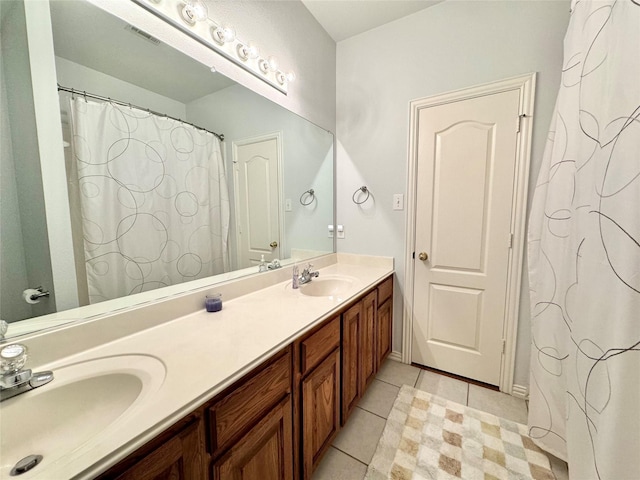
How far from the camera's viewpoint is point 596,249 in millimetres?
831

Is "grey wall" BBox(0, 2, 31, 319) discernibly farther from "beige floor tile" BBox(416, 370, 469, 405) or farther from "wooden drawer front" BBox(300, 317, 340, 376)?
"beige floor tile" BBox(416, 370, 469, 405)

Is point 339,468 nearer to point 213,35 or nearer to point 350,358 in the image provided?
point 350,358

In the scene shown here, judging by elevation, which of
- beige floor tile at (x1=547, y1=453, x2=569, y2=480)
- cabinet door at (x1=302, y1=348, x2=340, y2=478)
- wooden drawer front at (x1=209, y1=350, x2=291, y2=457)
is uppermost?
wooden drawer front at (x1=209, y1=350, x2=291, y2=457)

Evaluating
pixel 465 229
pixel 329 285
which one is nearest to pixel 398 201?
pixel 465 229

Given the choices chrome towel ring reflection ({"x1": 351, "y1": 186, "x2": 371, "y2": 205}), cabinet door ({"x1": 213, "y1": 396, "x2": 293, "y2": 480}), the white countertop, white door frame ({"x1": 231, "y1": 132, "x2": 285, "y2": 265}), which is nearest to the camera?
the white countertop

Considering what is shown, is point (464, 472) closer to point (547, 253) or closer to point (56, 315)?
point (547, 253)

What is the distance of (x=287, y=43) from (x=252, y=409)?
193 cm

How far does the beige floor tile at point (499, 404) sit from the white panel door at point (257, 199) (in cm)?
163

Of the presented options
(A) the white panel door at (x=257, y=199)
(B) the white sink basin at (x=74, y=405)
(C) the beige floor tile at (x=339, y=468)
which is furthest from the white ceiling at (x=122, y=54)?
(C) the beige floor tile at (x=339, y=468)

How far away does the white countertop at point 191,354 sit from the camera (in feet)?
1.50

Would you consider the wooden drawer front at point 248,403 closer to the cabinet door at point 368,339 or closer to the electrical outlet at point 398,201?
the cabinet door at point 368,339

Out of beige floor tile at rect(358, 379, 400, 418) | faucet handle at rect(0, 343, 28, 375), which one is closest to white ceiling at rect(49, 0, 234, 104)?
faucet handle at rect(0, 343, 28, 375)

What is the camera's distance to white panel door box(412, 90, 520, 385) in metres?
1.60

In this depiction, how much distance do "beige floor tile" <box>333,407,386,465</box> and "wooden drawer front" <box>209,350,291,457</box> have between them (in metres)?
0.73
